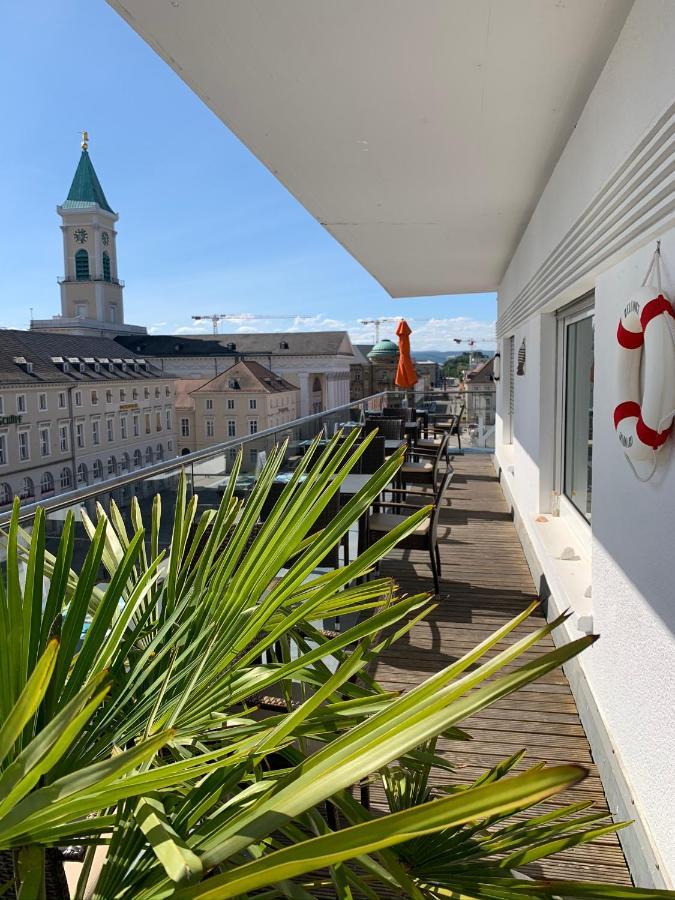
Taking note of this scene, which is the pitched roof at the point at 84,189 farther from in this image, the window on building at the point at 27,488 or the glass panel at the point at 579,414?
the glass panel at the point at 579,414

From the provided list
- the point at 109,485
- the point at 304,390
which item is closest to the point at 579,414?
the point at 109,485

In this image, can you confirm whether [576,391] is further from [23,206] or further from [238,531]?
[23,206]

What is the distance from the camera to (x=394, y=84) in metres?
2.73

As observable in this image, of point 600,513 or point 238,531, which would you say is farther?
point 600,513

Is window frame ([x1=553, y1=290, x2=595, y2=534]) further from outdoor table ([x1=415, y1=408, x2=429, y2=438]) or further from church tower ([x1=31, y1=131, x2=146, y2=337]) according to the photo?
church tower ([x1=31, y1=131, x2=146, y2=337])

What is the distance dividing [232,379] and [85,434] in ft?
38.1

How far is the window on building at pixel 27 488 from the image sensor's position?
45.4m

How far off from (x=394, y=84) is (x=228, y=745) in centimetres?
258

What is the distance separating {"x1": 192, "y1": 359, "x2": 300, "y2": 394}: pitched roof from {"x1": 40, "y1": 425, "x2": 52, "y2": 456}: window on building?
41.6 ft

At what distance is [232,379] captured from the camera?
52.9 meters

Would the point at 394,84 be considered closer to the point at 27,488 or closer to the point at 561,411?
the point at 561,411

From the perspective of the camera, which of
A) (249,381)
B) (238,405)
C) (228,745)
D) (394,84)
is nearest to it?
(228,745)

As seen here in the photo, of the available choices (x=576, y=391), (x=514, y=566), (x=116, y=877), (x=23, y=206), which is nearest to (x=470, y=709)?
(x=116, y=877)

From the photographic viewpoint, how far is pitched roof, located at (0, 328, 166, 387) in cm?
4462
